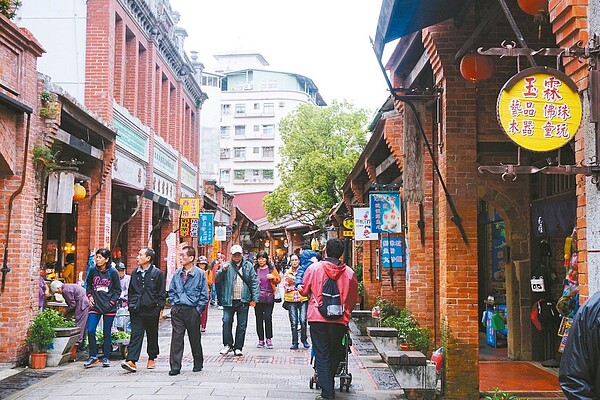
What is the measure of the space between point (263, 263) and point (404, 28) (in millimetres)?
7420

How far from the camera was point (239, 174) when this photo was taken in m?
70.8

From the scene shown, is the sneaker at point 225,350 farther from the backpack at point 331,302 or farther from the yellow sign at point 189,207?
the yellow sign at point 189,207

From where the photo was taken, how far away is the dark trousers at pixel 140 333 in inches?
415

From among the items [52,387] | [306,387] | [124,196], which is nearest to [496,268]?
[306,387]

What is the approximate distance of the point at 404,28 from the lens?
7.79m

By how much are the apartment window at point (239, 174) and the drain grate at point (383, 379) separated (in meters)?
59.5

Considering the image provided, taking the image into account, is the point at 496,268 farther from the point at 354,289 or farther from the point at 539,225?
the point at 354,289

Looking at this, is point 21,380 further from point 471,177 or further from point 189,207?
point 189,207

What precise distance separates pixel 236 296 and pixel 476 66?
637 centimetres

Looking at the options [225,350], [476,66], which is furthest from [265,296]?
[476,66]

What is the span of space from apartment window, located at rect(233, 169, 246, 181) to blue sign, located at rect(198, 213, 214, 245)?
138 ft

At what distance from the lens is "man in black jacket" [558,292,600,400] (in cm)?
365

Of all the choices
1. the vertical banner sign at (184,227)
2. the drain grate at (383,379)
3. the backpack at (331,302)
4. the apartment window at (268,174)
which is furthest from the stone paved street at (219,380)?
the apartment window at (268,174)

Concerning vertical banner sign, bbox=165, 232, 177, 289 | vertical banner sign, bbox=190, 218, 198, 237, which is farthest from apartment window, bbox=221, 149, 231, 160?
vertical banner sign, bbox=165, 232, 177, 289
